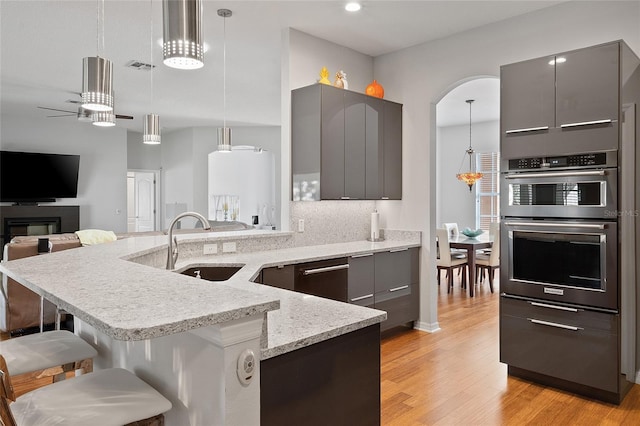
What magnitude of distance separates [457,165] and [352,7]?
255 inches

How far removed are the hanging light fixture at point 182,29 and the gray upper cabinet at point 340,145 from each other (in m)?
2.49

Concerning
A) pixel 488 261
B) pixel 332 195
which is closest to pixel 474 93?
pixel 488 261

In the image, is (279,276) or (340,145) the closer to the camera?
(279,276)

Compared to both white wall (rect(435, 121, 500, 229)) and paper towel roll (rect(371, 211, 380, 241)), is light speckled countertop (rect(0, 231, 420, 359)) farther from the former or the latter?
white wall (rect(435, 121, 500, 229))

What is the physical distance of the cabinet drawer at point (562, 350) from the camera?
2.88 meters

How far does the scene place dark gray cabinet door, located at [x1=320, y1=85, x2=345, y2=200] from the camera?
3.96 m

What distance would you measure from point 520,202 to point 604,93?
2.88 ft

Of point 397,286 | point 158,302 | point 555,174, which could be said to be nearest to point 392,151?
point 397,286

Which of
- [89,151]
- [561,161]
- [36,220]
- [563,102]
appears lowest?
[36,220]

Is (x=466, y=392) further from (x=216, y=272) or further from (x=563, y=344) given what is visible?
(x=216, y=272)

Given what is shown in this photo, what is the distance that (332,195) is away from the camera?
13.2 ft

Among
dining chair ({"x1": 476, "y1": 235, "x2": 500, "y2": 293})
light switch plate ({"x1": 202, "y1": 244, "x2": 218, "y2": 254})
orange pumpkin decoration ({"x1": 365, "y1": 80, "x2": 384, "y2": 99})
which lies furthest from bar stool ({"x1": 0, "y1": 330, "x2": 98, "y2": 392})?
dining chair ({"x1": 476, "y1": 235, "x2": 500, "y2": 293})

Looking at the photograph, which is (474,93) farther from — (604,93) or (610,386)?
(610,386)

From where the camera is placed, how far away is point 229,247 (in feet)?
12.1
